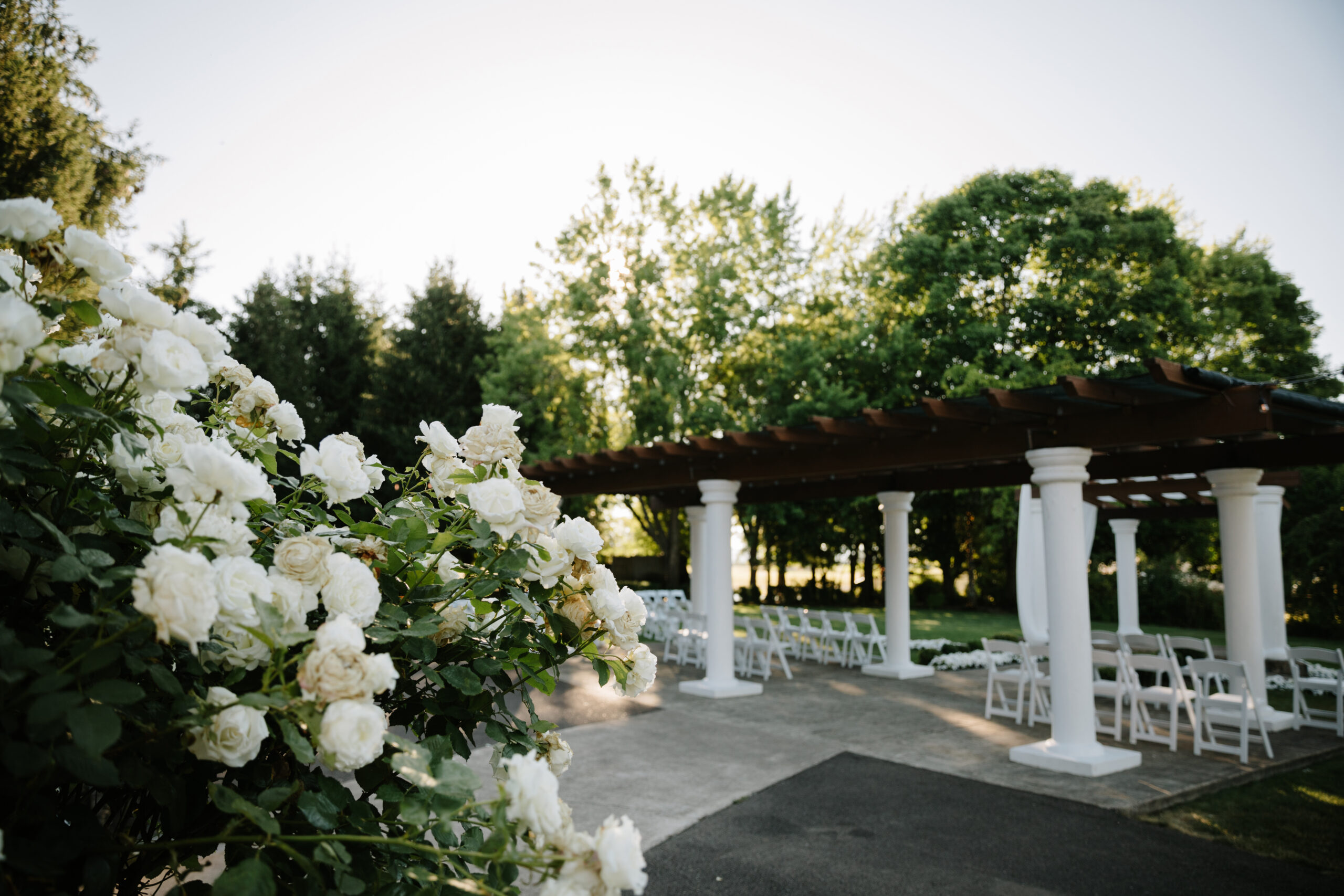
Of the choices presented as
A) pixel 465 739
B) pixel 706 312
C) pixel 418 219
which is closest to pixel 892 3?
pixel 418 219

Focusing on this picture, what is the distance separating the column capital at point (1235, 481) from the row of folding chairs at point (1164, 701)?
→ 1901 mm

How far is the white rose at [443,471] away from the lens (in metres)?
1.50

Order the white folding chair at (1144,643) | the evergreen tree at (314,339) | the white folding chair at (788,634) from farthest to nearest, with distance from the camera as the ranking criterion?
the evergreen tree at (314,339)
the white folding chair at (788,634)
the white folding chair at (1144,643)

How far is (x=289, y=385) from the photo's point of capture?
20219mm

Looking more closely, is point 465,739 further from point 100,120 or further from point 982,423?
A: point 100,120

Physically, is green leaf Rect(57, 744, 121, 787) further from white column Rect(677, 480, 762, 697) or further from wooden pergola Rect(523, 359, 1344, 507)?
white column Rect(677, 480, 762, 697)

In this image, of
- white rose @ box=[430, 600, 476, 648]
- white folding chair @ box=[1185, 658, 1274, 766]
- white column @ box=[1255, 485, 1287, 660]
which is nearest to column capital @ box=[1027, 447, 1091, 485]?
white folding chair @ box=[1185, 658, 1274, 766]

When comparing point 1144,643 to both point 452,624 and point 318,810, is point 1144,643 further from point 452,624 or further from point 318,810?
point 318,810

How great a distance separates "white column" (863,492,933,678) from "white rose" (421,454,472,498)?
1168 centimetres

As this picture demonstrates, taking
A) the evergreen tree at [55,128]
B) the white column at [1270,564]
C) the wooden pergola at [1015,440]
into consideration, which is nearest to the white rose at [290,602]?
the wooden pergola at [1015,440]

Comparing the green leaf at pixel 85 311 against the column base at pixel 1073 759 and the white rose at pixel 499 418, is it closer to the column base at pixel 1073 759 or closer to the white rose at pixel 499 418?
the white rose at pixel 499 418

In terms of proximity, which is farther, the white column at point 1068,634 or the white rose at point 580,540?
the white column at point 1068,634

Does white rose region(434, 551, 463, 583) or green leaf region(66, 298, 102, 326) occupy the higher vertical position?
green leaf region(66, 298, 102, 326)

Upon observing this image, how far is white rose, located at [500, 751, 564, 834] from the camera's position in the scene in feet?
3.14
